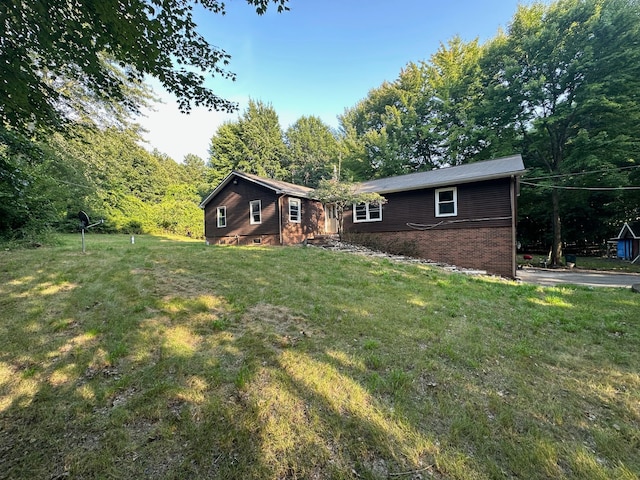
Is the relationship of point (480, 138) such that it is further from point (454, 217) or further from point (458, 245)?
point (458, 245)

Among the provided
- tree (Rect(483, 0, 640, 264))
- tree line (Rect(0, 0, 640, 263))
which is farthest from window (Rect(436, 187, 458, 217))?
tree (Rect(483, 0, 640, 264))

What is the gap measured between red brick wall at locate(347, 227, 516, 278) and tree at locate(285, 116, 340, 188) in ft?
73.9

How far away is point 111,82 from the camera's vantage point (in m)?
5.30

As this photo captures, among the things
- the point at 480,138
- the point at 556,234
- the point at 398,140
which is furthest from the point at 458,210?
the point at 398,140

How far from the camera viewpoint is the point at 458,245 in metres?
12.7

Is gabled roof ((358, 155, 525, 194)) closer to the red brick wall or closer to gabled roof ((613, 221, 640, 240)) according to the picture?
the red brick wall

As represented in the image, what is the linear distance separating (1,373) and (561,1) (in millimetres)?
28131

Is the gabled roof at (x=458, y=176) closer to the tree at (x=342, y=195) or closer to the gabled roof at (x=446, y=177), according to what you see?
the gabled roof at (x=446, y=177)

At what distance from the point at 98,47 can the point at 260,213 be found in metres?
11.9

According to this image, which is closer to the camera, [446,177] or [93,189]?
[446,177]

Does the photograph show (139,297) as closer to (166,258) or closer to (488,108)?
(166,258)

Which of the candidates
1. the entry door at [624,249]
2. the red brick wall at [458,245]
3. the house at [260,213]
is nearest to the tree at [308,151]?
the house at [260,213]

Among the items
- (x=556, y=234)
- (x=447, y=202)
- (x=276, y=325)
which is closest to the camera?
(x=276, y=325)

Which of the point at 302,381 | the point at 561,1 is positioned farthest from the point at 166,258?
the point at 561,1
